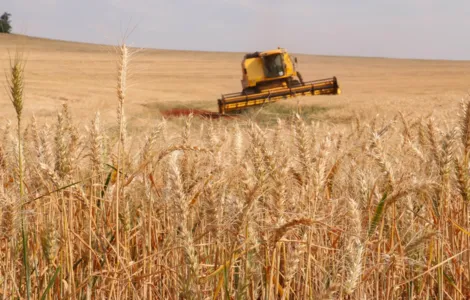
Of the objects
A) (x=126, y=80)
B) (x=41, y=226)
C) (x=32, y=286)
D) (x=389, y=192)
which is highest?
(x=126, y=80)

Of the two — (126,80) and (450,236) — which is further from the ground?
(126,80)

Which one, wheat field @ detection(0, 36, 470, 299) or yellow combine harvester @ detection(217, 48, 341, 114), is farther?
yellow combine harvester @ detection(217, 48, 341, 114)

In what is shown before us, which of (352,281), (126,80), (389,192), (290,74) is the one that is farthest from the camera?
(290,74)

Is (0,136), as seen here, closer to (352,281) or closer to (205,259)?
(205,259)

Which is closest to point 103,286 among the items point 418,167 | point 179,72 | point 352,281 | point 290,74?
point 352,281

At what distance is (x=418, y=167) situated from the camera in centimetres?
285

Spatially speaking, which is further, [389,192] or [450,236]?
[450,236]

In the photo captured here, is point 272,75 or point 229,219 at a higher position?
point 272,75

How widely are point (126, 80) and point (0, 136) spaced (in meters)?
2.05

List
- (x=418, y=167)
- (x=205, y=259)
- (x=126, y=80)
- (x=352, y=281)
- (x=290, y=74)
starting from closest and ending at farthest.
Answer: (x=352, y=281), (x=126, y=80), (x=205, y=259), (x=418, y=167), (x=290, y=74)

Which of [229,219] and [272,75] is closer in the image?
[229,219]

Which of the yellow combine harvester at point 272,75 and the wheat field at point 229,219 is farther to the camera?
the yellow combine harvester at point 272,75

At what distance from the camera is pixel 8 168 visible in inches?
117

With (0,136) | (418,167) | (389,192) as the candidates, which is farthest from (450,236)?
(0,136)
